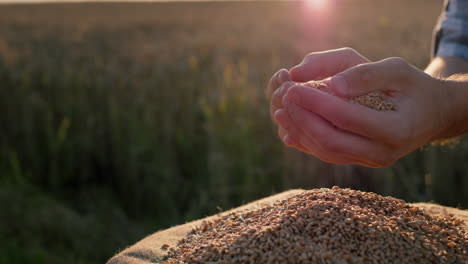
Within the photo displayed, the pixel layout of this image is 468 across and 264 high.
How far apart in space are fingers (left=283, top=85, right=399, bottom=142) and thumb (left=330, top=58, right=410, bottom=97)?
0.03 metres

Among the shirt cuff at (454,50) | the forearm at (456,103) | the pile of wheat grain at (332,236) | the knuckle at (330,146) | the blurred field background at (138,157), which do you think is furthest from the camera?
the blurred field background at (138,157)

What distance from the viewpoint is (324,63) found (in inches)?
61.2

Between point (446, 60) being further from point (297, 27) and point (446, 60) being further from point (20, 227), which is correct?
point (297, 27)

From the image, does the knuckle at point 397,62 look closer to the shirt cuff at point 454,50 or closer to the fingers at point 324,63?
the fingers at point 324,63

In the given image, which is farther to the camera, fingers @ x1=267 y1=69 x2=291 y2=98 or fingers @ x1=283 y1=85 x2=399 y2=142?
fingers @ x1=267 y1=69 x2=291 y2=98

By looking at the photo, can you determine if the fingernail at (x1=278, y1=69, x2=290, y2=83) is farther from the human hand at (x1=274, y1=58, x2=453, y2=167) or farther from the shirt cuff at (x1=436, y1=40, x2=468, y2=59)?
the shirt cuff at (x1=436, y1=40, x2=468, y2=59)

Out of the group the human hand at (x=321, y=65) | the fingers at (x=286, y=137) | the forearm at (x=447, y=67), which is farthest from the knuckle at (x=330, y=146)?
the forearm at (x=447, y=67)

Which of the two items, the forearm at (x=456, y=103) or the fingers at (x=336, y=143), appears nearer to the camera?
the fingers at (x=336, y=143)

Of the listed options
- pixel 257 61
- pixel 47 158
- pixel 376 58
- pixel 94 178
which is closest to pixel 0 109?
pixel 47 158

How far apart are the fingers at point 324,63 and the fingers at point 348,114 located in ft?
1.06

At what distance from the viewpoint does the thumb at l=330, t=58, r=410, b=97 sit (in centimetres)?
122

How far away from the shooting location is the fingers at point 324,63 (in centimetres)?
155

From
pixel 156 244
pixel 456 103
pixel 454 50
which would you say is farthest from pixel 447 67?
pixel 156 244

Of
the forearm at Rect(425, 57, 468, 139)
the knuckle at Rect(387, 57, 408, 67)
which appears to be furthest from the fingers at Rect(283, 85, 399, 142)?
the forearm at Rect(425, 57, 468, 139)
